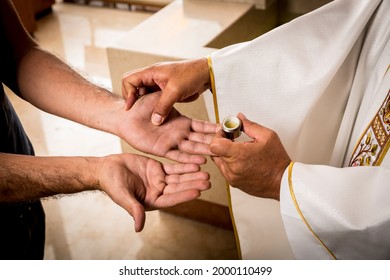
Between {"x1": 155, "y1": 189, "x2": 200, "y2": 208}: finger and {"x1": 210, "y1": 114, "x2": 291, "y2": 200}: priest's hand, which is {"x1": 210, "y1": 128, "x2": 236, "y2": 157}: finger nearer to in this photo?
{"x1": 210, "y1": 114, "x2": 291, "y2": 200}: priest's hand

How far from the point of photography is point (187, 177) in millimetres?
1146

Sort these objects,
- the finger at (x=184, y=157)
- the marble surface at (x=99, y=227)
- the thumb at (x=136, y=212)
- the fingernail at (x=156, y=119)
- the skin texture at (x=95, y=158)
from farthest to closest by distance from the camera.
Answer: the marble surface at (x=99, y=227)
the fingernail at (x=156, y=119)
the finger at (x=184, y=157)
the skin texture at (x=95, y=158)
the thumb at (x=136, y=212)

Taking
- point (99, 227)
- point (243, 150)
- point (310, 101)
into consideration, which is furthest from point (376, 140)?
point (99, 227)

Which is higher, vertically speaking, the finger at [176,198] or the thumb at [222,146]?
the thumb at [222,146]

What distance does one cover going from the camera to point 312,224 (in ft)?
3.46

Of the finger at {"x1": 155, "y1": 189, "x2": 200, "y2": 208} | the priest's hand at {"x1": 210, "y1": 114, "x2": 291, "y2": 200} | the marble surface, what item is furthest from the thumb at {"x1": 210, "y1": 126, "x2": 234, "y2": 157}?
the marble surface

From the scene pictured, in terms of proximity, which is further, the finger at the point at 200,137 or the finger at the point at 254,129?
the finger at the point at 200,137

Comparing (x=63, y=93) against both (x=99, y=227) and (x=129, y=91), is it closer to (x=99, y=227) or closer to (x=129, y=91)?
(x=129, y=91)

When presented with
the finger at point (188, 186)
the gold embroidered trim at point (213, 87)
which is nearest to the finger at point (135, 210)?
the finger at point (188, 186)

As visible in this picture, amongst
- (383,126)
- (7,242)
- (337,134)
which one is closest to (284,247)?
(337,134)

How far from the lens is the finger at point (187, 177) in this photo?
44.3 inches

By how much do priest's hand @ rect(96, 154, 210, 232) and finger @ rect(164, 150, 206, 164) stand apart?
0.04 m

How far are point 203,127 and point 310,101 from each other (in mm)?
336

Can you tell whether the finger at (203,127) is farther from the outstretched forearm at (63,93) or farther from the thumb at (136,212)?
the thumb at (136,212)
